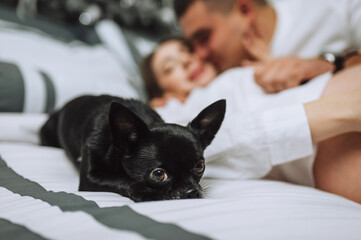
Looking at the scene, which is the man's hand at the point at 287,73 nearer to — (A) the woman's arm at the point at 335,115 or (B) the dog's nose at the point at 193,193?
(A) the woman's arm at the point at 335,115

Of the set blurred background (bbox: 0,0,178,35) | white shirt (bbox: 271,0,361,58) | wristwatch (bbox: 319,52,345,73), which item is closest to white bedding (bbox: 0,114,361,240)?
wristwatch (bbox: 319,52,345,73)

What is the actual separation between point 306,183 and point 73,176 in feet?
2.41

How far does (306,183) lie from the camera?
99cm

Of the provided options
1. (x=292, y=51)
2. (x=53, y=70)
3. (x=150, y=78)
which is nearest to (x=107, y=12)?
(x=150, y=78)

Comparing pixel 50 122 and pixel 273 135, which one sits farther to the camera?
pixel 50 122

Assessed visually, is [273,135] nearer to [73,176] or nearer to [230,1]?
[73,176]

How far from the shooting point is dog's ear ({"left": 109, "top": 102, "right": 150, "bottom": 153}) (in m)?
0.75

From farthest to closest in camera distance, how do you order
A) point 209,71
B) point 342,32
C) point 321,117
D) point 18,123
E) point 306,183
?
point 209,71 → point 342,32 → point 18,123 → point 306,183 → point 321,117

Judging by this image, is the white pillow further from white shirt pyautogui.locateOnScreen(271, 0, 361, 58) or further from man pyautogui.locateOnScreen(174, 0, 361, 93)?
white shirt pyautogui.locateOnScreen(271, 0, 361, 58)

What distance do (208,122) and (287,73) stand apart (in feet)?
1.59

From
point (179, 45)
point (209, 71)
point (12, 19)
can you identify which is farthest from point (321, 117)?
point (12, 19)

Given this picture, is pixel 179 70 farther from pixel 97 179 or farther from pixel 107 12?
pixel 97 179

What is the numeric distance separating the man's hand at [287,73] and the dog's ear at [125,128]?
614 millimetres

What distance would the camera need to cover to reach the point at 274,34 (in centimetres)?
171
